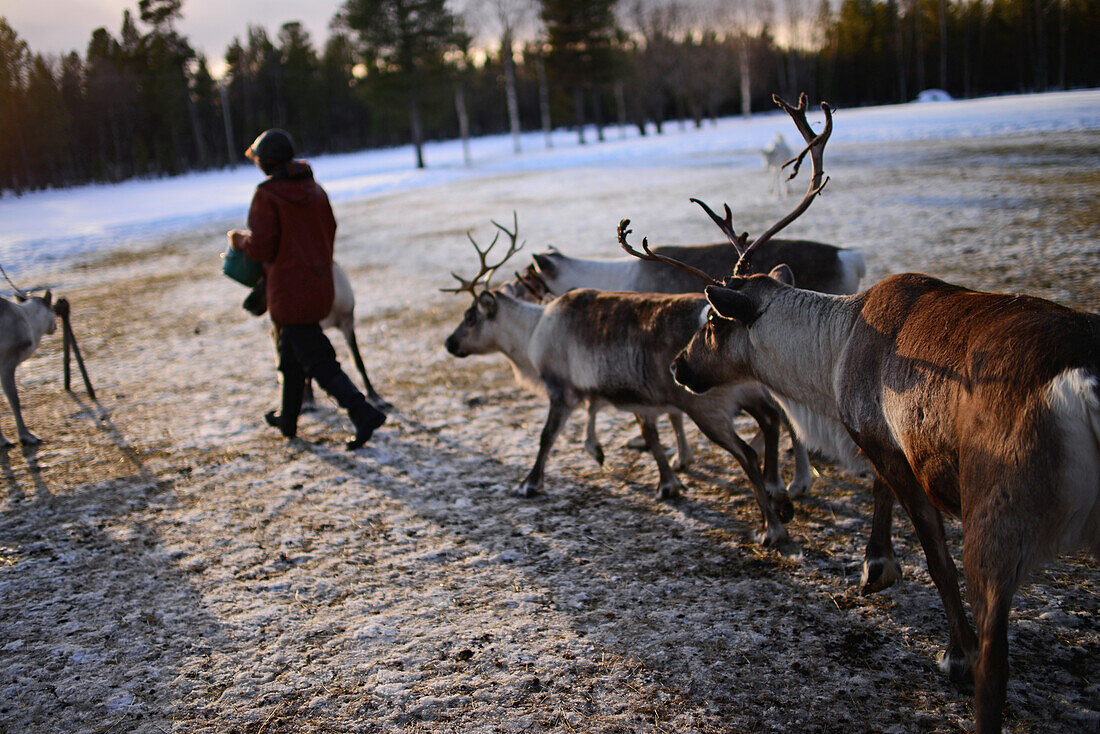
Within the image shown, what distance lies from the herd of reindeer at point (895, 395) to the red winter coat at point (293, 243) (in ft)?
4.17

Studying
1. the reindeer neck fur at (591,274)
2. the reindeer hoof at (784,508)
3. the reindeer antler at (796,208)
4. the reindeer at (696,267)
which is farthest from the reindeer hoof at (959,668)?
the reindeer neck fur at (591,274)

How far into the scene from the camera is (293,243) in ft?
16.7

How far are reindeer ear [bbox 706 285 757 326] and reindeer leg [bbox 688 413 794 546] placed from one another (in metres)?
0.84

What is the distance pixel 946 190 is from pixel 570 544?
42.1 feet

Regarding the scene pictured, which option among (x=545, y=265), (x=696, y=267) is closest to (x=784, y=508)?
(x=696, y=267)

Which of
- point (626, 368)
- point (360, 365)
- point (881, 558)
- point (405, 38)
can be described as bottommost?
point (881, 558)

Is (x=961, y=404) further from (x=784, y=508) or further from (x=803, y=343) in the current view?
(x=784, y=508)

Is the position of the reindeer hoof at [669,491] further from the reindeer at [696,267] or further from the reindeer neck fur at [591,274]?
the reindeer neck fur at [591,274]

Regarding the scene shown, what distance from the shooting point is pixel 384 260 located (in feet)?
42.8

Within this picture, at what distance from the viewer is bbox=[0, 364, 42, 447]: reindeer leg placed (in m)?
5.69

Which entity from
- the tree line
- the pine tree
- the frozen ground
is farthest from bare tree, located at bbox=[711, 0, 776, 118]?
the frozen ground

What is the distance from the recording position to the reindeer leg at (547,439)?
14.5 ft

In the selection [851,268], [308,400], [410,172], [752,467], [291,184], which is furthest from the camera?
[410,172]

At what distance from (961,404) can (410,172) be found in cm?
3626
